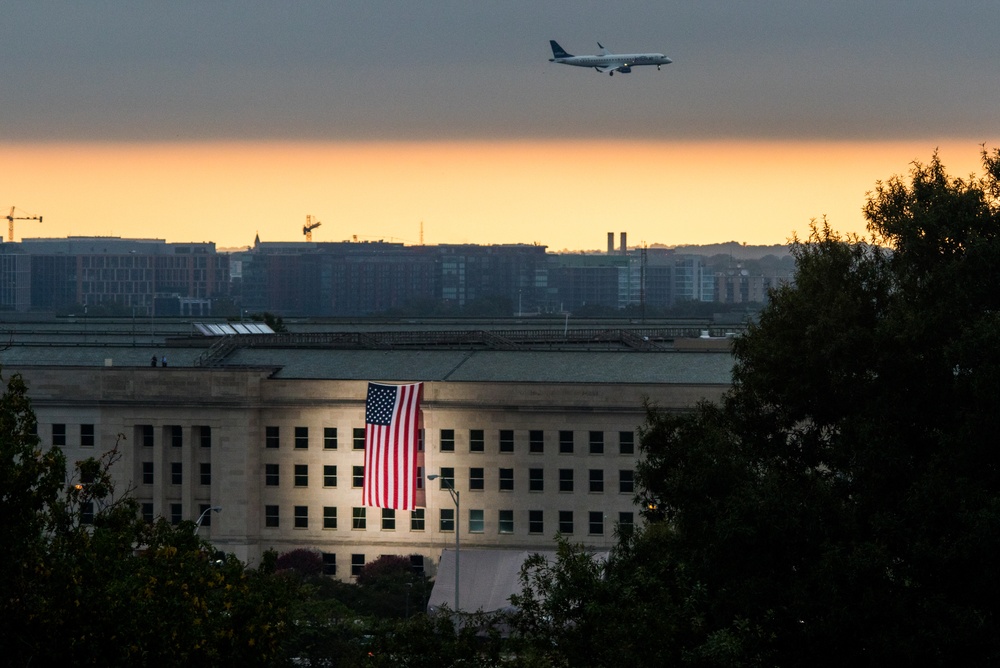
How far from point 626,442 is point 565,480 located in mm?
3969

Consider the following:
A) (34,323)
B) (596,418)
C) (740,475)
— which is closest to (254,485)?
(596,418)

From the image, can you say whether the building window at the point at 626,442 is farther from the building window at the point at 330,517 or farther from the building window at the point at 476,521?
the building window at the point at 330,517

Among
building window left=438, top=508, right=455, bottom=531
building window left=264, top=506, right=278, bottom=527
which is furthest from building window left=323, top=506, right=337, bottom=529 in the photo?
building window left=438, top=508, right=455, bottom=531

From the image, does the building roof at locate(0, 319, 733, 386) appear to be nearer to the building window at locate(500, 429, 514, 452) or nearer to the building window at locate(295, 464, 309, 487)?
Answer: the building window at locate(500, 429, 514, 452)

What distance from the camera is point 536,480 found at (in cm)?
10762

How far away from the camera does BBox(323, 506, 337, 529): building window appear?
109 m

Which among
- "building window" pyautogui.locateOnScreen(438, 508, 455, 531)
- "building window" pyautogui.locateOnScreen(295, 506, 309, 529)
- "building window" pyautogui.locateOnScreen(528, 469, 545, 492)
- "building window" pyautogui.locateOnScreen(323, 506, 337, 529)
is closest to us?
"building window" pyautogui.locateOnScreen(438, 508, 455, 531)

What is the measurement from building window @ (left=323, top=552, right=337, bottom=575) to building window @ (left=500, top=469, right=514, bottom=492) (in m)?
9.93

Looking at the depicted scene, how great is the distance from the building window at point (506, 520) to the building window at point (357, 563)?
25.4ft

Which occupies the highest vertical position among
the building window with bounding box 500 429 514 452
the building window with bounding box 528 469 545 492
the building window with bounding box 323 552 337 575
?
the building window with bounding box 500 429 514 452

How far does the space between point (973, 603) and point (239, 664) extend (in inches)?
612

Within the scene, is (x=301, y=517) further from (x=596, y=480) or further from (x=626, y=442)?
(x=626, y=442)

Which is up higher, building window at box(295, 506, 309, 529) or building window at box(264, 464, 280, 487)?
building window at box(264, 464, 280, 487)

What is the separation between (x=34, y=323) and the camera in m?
188
